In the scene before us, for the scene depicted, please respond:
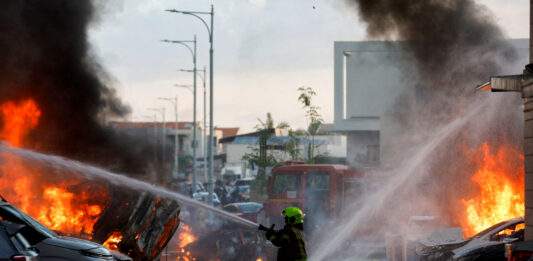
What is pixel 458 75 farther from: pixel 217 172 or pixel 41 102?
pixel 217 172

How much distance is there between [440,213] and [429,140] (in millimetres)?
3517

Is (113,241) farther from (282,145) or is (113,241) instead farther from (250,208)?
(282,145)

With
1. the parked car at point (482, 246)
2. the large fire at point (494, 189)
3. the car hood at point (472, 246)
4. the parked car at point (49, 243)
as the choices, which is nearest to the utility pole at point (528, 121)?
the parked car at point (482, 246)

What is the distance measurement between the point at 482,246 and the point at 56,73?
10.7 m

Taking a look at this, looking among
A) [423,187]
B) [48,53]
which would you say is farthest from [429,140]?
[48,53]

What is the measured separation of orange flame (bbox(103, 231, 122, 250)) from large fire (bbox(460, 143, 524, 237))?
10.6m

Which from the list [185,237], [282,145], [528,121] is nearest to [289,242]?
[528,121]

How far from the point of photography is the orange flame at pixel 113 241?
1498cm

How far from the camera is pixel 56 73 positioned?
23.2 m

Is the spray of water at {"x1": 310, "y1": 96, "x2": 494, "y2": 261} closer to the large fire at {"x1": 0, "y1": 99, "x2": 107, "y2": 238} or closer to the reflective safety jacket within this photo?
the large fire at {"x1": 0, "y1": 99, "x2": 107, "y2": 238}

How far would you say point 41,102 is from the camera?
2262 centimetres

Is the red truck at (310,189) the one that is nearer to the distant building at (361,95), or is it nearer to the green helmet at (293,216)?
the green helmet at (293,216)

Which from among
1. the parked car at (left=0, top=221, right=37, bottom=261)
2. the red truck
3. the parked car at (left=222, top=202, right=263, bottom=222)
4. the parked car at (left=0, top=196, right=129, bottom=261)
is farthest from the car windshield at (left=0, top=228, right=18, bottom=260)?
the parked car at (left=222, top=202, right=263, bottom=222)

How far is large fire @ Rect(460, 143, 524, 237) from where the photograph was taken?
2382 cm
